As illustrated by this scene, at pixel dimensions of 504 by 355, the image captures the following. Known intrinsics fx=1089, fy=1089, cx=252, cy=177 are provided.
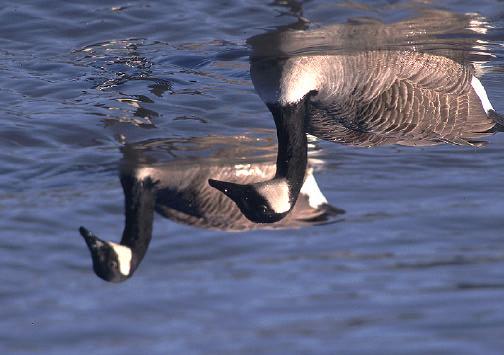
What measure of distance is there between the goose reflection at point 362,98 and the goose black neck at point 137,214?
1.93 ft

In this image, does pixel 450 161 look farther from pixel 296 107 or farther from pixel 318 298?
pixel 318 298

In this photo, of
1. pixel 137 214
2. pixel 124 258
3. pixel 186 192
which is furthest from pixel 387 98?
pixel 124 258

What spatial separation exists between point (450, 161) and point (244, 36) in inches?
139

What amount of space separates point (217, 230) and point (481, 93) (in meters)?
3.39

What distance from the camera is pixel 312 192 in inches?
311

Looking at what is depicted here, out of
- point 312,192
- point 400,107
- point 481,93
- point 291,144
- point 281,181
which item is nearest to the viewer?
point 312,192

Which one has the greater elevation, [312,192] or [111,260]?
[111,260]

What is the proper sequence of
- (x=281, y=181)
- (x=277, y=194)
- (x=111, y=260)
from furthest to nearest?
(x=281, y=181) < (x=277, y=194) < (x=111, y=260)

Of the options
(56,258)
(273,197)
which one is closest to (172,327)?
(56,258)

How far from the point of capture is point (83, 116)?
9.22 meters

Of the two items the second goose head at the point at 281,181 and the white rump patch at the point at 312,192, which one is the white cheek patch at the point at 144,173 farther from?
the white rump patch at the point at 312,192

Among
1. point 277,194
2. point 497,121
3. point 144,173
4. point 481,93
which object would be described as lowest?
point 277,194

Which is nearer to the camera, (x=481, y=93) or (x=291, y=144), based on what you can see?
(x=291, y=144)

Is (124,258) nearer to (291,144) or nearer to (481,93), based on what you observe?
(291,144)
